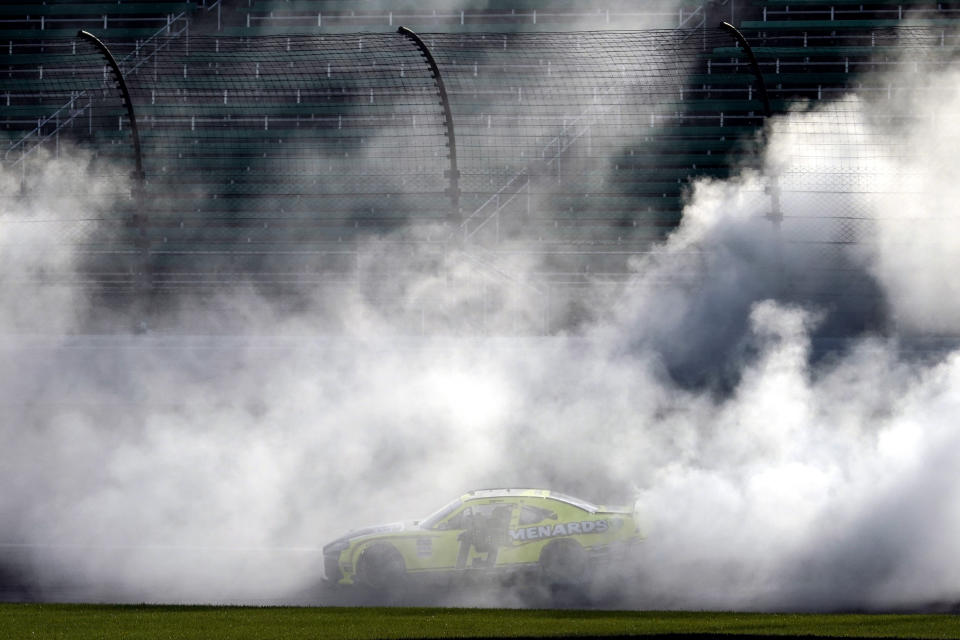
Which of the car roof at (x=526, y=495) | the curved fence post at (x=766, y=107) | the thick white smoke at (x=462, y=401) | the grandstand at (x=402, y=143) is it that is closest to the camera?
the car roof at (x=526, y=495)

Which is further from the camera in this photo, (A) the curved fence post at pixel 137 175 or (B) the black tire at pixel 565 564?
(A) the curved fence post at pixel 137 175

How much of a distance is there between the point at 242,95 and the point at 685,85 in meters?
6.07

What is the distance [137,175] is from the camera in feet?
41.9

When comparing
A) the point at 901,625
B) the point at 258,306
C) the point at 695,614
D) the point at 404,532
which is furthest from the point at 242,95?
the point at 901,625

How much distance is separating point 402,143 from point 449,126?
0.83 meters

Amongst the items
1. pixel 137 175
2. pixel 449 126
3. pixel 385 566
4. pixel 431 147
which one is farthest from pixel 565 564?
pixel 137 175

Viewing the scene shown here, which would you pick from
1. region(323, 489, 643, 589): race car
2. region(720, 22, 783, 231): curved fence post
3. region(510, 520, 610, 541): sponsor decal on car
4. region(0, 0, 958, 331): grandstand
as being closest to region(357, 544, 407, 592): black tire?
region(323, 489, 643, 589): race car

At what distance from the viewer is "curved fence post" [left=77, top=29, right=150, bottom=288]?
12641mm

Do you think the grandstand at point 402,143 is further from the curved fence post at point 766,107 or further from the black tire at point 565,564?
the black tire at point 565,564

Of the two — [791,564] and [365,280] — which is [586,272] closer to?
[365,280]

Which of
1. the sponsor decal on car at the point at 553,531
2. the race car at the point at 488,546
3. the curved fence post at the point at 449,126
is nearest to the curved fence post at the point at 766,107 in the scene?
the curved fence post at the point at 449,126

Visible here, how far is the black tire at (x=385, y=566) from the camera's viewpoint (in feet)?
36.1

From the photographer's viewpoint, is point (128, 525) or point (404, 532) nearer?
point (404, 532)

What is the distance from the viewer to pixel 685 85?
664 inches
